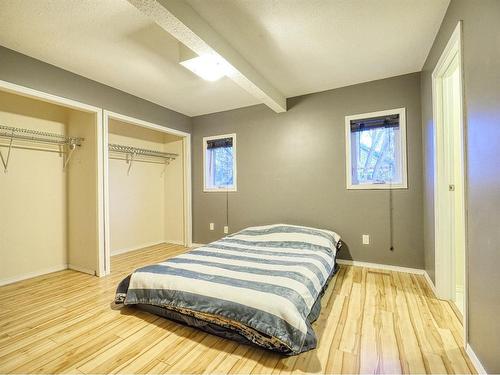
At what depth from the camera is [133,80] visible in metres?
2.93

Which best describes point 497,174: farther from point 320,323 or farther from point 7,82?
point 7,82

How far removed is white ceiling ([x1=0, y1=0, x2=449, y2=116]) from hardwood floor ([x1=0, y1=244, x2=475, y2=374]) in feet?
7.87

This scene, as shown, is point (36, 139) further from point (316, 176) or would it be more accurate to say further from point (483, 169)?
point (483, 169)

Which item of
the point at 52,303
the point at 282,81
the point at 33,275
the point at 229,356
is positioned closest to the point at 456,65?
the point at 282,81

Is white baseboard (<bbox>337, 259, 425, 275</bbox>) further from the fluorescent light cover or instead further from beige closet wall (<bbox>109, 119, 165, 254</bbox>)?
beige closet wall (<bbox>109, 119, 165, 254</bbox>)

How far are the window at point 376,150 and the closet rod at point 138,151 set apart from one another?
3.08 meters

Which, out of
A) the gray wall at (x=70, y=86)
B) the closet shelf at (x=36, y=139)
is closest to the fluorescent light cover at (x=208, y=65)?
the gray wall at (x=70, y=86)

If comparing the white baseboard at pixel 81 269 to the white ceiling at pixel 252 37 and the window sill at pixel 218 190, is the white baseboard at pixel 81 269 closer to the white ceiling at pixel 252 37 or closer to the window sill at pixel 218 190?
the window sill at pixel 218 190

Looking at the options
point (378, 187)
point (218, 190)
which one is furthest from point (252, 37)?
point (218, 190)

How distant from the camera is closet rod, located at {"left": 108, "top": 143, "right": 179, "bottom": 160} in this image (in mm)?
3758

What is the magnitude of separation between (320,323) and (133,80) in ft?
10.7

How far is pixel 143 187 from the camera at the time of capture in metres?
4.37

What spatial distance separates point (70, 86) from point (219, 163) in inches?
89.6

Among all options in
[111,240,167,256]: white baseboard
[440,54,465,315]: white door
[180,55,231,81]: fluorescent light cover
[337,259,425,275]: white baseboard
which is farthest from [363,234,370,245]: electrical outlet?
[111,240,167,256]: white baseboard
